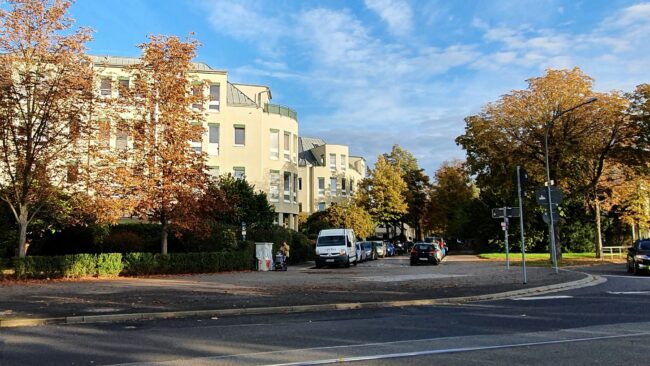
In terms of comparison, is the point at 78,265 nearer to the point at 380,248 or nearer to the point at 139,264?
the point at 139,264

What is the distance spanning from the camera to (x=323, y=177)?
236ft

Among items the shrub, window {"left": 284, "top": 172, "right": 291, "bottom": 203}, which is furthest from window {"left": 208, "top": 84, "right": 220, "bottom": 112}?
the shrub

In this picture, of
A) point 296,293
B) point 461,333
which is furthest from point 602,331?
point 296,293

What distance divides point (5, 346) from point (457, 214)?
2269 inches

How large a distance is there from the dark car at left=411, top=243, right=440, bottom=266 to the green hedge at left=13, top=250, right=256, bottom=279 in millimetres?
12010

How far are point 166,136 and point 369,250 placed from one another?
2409cm

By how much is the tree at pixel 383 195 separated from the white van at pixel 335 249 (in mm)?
27176

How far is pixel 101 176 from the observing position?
1005 inches

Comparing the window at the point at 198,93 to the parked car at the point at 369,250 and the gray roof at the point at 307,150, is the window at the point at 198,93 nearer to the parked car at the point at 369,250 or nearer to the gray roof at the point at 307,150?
the parked car at the point at 369,250

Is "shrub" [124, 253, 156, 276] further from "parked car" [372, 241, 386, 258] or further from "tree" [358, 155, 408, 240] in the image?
"tree" [358, 155, 408, 240]

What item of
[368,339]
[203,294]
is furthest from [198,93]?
[368,339]

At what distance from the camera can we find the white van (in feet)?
111

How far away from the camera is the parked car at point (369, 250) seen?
4469cm

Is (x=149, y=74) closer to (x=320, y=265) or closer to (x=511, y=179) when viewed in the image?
(x=320, y=265)
